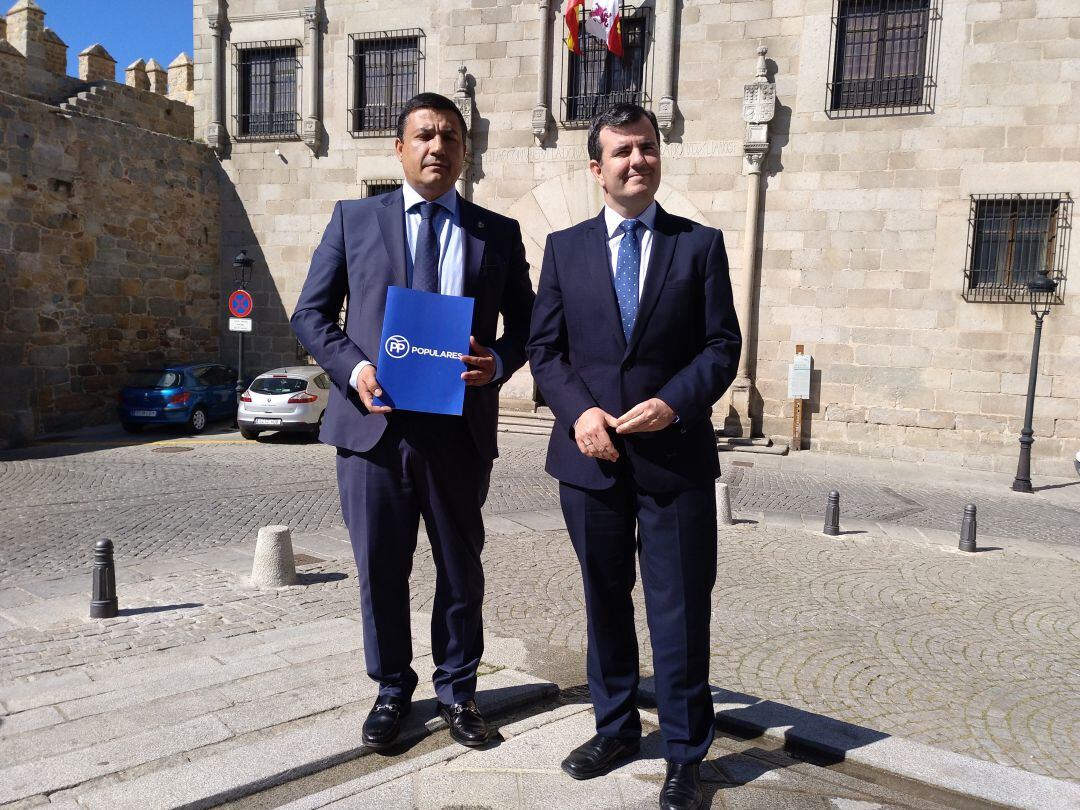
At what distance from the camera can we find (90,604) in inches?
219

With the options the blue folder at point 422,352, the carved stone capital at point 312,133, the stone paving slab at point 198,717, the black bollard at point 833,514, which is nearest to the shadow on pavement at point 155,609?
the stone paving slab at point 198,717

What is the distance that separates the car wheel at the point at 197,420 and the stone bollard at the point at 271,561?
10.9 meters

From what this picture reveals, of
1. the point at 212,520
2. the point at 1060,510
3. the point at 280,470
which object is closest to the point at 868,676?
the point at 212,520

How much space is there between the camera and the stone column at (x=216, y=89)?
63.6 ft

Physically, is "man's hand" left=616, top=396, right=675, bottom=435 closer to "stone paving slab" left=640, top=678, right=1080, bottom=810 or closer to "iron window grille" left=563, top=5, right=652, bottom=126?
"stone paving slab" left=640, top=678, right=1080, bottom=810

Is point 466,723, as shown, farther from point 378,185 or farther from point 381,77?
Result: point 381,77

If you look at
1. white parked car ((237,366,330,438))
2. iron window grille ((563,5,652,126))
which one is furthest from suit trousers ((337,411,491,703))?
iron window grille ((563,5,652,126))

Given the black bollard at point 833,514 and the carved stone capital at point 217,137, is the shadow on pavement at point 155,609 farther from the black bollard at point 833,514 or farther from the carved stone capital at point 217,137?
the carved stone capital at point 217,137

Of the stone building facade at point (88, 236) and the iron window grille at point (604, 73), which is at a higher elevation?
the iron window grille at point (604, 73)

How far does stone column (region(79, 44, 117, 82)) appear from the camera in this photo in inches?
797

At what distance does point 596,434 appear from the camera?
2.92 meters

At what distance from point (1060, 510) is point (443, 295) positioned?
36.1 ft

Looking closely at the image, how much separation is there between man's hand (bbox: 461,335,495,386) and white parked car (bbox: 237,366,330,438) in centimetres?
1215

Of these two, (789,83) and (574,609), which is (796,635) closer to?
(574,609)
